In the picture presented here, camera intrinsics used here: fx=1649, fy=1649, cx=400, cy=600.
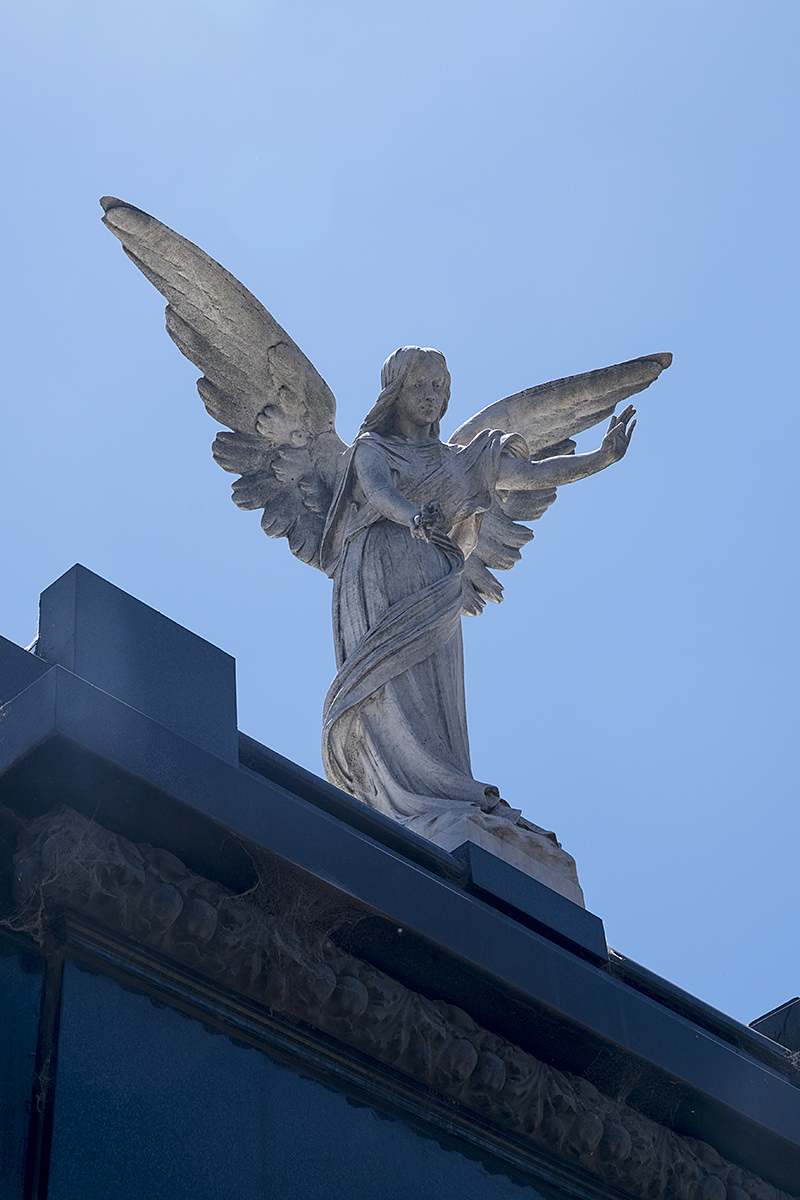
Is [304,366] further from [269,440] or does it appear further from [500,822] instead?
[500,822]

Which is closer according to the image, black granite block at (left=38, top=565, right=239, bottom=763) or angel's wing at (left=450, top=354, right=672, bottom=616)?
black granite block at (left=38, top=565, right=239, bottom=763)

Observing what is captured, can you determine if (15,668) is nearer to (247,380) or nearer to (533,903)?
(533,903)

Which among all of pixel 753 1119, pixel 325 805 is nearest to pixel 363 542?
pixel 325 805

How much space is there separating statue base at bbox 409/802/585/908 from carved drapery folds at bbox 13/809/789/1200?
1141 mm

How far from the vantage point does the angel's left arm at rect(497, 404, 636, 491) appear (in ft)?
29.6

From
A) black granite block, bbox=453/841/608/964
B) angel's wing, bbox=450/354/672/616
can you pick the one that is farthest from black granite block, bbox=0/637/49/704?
angel's wing, bbox=450/354/672/616

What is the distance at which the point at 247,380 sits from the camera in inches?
384

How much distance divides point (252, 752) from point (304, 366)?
4572 millimetres

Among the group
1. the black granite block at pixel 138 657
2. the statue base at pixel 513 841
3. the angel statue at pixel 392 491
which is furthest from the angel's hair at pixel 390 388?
the black granite block at pixel 138 657

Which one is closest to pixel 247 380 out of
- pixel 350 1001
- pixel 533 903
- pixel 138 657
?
pixel 533 903

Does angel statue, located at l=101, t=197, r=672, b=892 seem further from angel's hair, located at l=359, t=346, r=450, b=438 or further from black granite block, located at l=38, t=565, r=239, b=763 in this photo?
black granite block, located at l=38, t=565, r=239, b=763

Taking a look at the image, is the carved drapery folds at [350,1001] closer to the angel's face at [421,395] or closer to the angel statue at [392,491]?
the angel statue at [392,491]

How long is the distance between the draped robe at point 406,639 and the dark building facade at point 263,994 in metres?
1.35

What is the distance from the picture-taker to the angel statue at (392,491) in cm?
767
